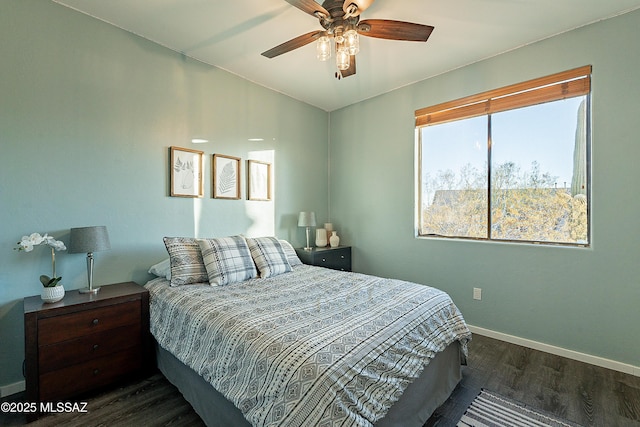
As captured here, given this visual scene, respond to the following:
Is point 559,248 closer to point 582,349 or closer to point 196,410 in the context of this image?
point 582,349

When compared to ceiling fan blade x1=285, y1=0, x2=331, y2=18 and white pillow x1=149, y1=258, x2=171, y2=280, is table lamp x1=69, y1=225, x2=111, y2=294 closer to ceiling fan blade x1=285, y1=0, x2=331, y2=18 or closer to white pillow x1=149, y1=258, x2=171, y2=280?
white pillow x1=149, y1=258, x2=171, y2=280

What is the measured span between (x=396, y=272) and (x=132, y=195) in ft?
9.65

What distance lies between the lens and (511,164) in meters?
2.80

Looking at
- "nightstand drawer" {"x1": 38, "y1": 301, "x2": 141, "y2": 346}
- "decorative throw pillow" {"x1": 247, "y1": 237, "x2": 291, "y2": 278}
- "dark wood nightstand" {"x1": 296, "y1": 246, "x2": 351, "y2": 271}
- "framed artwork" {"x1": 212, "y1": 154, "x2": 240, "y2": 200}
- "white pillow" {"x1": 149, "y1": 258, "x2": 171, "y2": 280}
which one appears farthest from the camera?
"dark wood nightstand" {"x1": 296, "y1": 246, "x2": 351, "y2": 271}

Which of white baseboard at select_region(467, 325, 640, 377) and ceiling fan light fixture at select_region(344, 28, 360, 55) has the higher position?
ceiling fan light fixture at select_region(344, 28, 360, 55)

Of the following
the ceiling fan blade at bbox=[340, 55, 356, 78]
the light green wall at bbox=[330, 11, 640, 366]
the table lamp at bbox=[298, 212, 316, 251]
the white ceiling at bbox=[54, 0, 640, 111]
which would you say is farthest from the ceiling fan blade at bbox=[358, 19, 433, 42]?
the table lamp at bbox=[298, 212, 316, 251]

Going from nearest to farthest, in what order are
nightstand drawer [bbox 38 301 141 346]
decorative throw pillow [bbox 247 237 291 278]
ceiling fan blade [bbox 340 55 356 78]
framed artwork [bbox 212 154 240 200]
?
nightstand drawer [bbox 38 301 141 346]
ceiling fan blade [bbox 340 55 356 78]
decorative throw pillow [bbox 247 237 291 278]
framed artwork [bbox 212 154 240 200]

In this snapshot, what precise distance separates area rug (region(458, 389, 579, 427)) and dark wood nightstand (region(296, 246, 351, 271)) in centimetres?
204

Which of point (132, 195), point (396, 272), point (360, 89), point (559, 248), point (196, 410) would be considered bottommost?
point (196, 410)

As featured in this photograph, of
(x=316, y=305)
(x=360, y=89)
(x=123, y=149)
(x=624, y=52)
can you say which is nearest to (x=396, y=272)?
(x=316, y=305)

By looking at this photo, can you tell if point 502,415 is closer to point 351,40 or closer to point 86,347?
point 351,40

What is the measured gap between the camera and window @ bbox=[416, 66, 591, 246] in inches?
97.0

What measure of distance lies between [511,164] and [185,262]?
10.4ft

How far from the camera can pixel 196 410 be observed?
171cm
